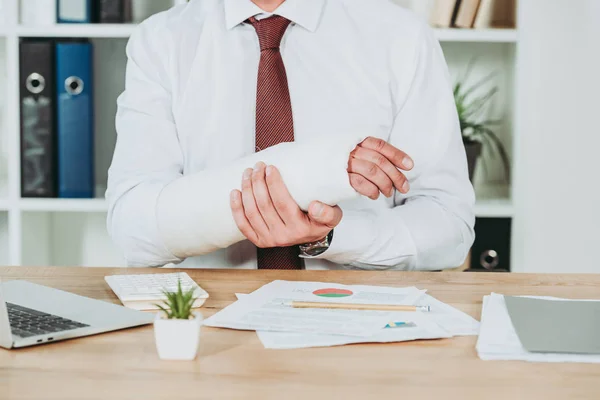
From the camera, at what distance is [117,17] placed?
2.07 meters

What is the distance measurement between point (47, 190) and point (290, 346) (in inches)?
56.4

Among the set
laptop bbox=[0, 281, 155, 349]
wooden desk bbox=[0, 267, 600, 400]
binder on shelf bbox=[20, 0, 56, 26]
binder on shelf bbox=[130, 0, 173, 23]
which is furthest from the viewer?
binder on shelf bbox=[130, 0, 173, 23]

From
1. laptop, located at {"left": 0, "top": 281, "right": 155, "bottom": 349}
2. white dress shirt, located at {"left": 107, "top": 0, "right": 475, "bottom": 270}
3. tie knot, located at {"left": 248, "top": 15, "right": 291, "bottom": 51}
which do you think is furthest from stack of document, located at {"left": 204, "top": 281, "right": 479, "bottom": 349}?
tie knot, located at {"left": 248, "top": 15, "right": 291, "bottom": 51}

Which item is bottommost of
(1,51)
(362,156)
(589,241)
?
(589,241)

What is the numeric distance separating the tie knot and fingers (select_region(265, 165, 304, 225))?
0.49 meters

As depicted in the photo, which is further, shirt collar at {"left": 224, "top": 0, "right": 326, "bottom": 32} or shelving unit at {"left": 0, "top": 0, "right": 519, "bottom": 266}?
shelving unit at {"left": 0, "top": 0, "right": 519, "bottom": 266}

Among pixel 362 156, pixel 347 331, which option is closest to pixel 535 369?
pixel 347 331

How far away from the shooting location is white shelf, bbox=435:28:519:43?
6.55 feet

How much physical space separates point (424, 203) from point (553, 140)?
0.75 m

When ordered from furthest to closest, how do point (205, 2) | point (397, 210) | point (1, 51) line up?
point (1, 51) → point (205, 2) → point (397, 210)

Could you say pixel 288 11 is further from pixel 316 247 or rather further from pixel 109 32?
pixel 109 32

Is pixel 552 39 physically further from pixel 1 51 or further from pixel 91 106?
pixel 1 51

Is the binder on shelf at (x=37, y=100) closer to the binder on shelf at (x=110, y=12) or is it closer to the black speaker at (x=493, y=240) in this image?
the binder on shelf at (x=110, y=12)

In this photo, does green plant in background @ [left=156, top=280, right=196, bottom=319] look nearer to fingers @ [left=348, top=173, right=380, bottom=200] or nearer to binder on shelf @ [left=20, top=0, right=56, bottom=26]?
fingers @ [left=348, top=173, right=380, bottom=200]
